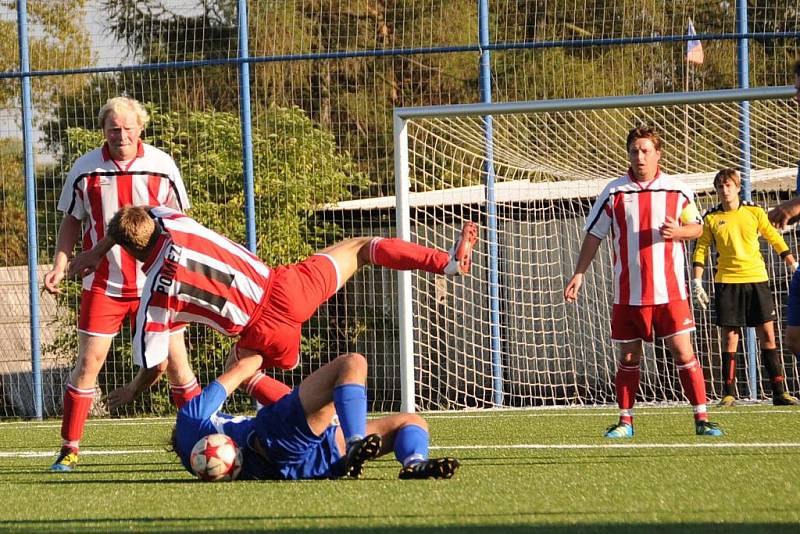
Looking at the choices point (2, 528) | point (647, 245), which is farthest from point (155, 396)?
point (2, 528)

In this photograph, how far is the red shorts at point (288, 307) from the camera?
5.75 m

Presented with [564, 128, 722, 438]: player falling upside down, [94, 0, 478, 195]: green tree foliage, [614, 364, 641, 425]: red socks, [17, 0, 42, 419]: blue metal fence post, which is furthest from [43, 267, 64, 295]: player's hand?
[94, 0, 478, 195]: green tree foliage

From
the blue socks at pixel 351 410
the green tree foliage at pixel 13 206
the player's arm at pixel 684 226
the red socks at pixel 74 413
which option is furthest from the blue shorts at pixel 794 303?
the green tree foliage at pixel 13 206

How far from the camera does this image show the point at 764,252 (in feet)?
41.3

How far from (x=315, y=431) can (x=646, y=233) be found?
120 inches

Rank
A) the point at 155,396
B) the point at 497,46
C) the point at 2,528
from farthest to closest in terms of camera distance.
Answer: the point at 155,396 < the point at 497,46 < the point at 2,528

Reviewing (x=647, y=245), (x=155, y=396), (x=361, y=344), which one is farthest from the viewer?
(x=361, y=344)

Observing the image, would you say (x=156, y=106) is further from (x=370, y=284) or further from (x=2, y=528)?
(x=2, y=528)

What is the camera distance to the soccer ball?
5.36 metres

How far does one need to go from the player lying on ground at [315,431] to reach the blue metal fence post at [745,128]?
5.98 meters

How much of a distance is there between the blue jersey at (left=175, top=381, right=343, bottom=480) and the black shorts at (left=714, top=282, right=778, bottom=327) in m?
5.46

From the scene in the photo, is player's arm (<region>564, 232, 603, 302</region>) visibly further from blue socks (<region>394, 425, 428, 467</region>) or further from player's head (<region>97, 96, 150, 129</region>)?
player's head (<region>97, 96, 150, 129</region>)

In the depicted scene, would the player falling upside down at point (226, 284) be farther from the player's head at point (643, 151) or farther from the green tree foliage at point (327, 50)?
the green tree foliage at point (327, 50)

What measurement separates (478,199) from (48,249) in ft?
14.2
